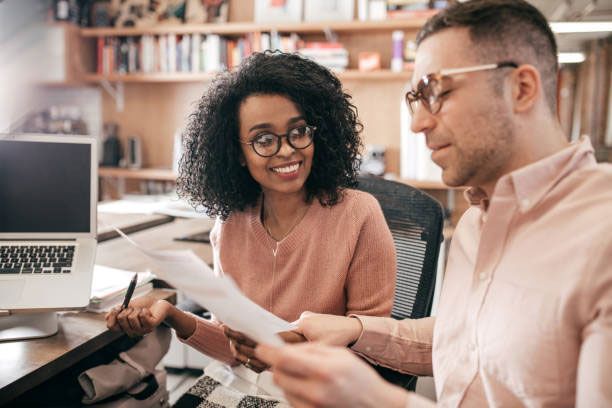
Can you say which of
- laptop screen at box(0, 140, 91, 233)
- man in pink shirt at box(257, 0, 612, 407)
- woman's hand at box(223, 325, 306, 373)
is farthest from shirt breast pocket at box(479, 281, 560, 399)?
laptop screen at box(0, 140, 91, 233)

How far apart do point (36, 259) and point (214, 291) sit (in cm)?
77

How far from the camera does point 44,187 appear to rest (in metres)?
1.29

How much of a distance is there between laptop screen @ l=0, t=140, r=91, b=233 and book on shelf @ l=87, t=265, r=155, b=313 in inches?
5.8

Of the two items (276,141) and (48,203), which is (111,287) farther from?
(276,141)

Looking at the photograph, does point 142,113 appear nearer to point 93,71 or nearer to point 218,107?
point 93,71

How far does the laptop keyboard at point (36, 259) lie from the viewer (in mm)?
1185

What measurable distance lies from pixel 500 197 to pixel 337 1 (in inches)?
110

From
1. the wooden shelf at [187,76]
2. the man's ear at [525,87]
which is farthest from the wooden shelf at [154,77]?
the man's ear at [525,87]

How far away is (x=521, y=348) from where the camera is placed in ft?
2.34

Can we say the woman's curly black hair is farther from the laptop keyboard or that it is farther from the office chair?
the laptop keyboard

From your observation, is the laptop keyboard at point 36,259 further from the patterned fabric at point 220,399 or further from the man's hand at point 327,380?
the man's hand at point 327,380

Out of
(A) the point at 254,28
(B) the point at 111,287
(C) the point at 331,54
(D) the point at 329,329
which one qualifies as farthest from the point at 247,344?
(A) the point at 254,28

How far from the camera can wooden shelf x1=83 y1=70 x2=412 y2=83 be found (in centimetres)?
321

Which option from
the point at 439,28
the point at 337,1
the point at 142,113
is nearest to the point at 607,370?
the point at 439,28
